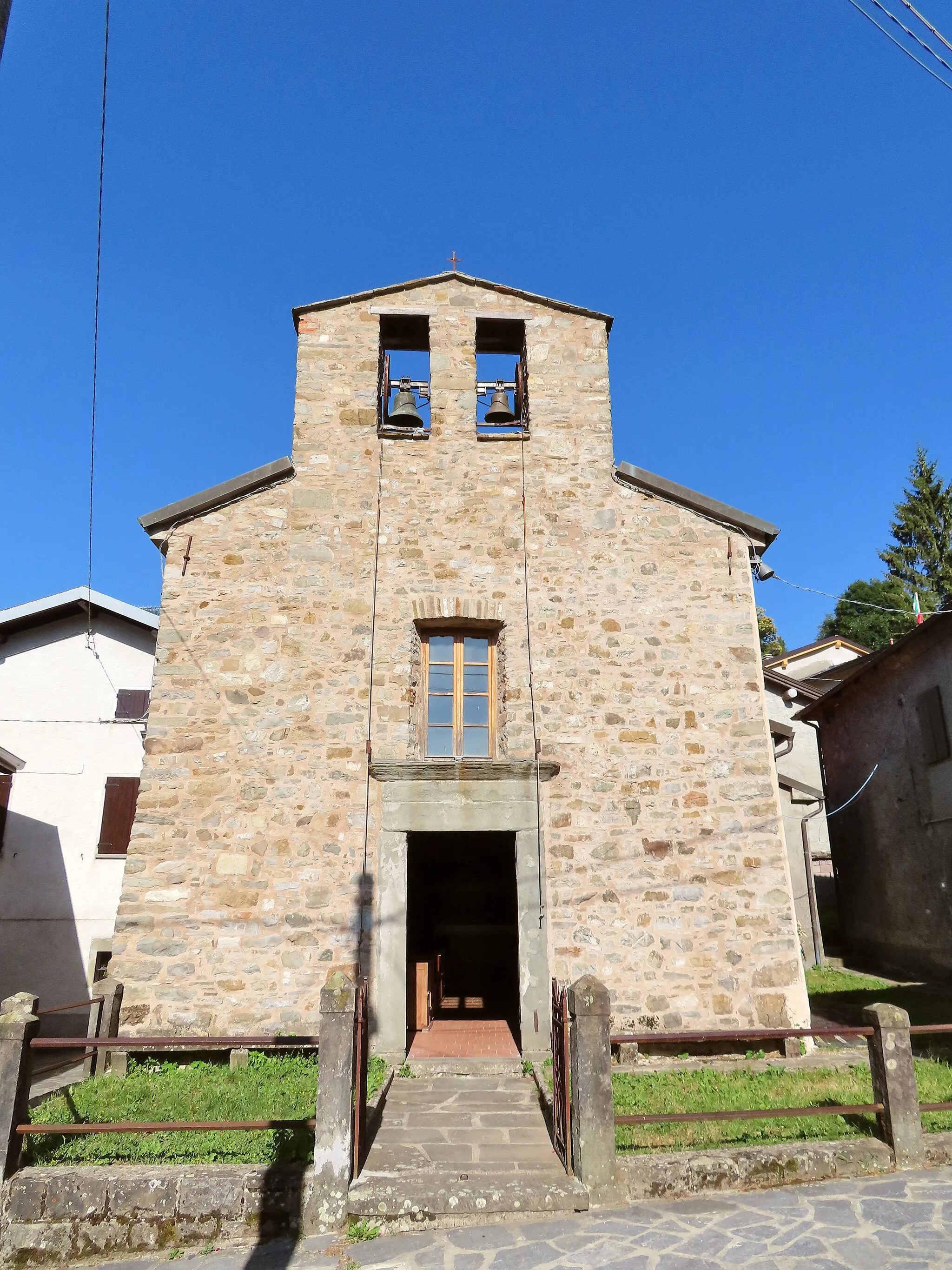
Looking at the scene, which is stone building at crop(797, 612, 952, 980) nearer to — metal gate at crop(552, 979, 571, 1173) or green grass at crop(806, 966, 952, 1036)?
green grass at crop(806, 966, 952, 1036)

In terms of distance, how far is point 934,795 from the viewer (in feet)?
41.1

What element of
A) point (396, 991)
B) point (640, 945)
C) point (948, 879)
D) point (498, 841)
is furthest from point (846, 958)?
point (396, 991)

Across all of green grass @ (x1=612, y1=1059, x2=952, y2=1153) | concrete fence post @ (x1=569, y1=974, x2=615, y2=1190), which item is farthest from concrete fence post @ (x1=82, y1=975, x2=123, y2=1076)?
green grass @ (x1=612, y1=1059, x2=952, y2=1153)

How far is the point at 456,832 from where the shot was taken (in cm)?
794

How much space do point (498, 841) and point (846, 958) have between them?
28.9ft

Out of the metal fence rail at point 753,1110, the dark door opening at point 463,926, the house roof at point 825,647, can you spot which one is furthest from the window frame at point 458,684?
the house roof at point 825,647

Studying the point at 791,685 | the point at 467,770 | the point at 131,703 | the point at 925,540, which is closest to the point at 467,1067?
the point at 467,770

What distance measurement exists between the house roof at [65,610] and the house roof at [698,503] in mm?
7865

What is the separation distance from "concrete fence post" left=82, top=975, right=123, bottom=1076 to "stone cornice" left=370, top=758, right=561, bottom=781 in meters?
3.05

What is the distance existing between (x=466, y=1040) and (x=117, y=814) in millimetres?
6645

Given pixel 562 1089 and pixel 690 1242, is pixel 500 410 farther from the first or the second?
pixel 690 1242

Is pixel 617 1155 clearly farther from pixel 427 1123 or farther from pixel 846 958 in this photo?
pixel 846 958

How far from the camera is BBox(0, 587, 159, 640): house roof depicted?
1227 cm

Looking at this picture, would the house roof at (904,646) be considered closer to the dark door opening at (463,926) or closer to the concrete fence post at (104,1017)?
the dark door opening at (463,926)
